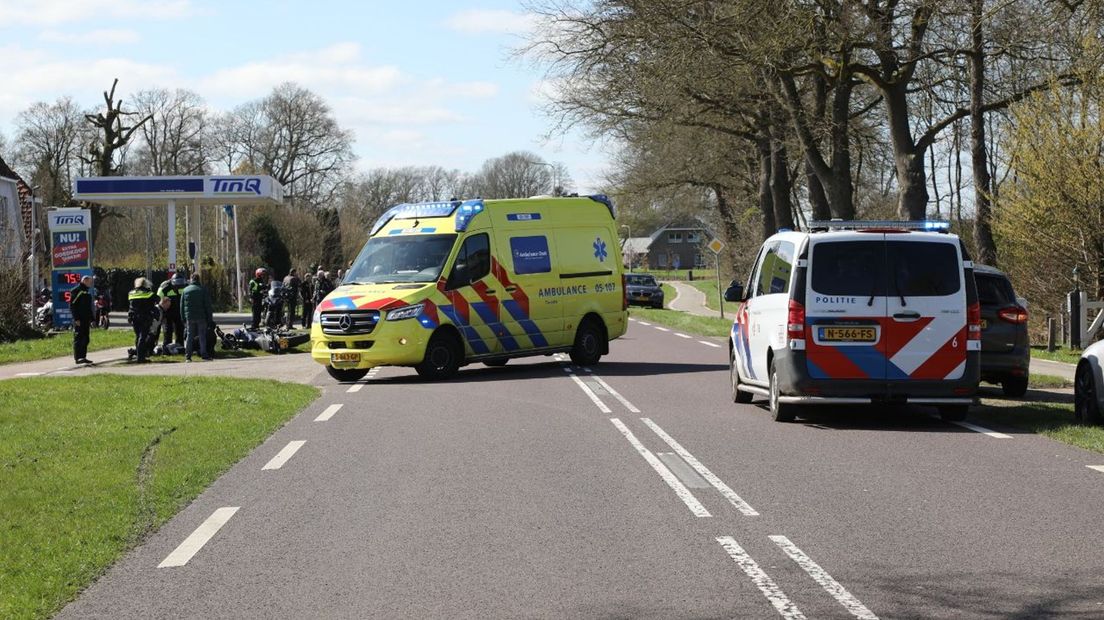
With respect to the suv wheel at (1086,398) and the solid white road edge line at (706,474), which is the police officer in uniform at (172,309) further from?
the suv wheel at (1086,398)

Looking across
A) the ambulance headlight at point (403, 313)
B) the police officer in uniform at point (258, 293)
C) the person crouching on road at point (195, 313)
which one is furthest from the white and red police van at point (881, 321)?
the police officer in uniform at point (258, 293)

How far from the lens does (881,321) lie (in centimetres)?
1308

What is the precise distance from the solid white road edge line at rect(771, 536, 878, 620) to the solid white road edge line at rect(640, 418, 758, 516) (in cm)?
102

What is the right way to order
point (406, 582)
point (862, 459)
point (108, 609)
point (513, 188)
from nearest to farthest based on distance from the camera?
point (108, 609), point (406, 582), point (862, 459), point (513, 188)

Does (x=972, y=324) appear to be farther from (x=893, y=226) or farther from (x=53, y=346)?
(x=53, y=346)

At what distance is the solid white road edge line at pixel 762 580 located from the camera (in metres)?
5.86

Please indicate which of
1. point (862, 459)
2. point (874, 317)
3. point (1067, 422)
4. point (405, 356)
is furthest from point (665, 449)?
point (405, 356)

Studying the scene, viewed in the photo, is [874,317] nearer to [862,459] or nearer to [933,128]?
[862,459]

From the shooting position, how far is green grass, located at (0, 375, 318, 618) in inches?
279

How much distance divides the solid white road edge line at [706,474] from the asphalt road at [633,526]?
0.04m

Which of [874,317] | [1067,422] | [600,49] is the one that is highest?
[600,49]

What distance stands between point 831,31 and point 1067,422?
13637mm

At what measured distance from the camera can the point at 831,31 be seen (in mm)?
25438

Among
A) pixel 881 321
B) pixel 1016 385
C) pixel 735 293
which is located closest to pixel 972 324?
pixel 881 321
